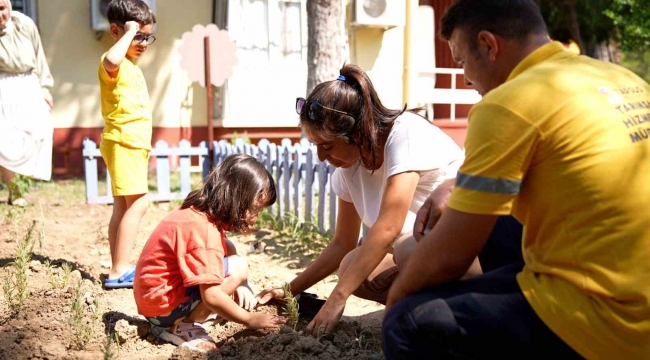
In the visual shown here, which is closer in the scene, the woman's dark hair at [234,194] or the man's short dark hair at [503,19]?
the man's short dark hair at [503,19]

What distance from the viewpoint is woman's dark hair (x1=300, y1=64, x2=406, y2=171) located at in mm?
2648

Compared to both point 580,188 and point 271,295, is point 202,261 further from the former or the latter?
point 580,188

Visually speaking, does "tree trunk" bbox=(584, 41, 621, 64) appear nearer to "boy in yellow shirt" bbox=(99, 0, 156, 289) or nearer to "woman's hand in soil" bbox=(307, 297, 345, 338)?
"boy in yellow shirt" bbox=(99, 0, 156, 289)

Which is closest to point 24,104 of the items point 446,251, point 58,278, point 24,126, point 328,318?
point 24,126

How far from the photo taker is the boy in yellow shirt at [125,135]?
377 centimetres

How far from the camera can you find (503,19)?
5.98 ft

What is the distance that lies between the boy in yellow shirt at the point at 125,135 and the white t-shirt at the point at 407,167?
1.36 m

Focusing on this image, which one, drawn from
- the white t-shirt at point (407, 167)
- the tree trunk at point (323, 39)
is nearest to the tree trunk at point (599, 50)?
the tree trunk at point (323, 39)

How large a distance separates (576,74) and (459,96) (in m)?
8.28

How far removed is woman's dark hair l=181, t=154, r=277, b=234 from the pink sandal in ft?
1.58

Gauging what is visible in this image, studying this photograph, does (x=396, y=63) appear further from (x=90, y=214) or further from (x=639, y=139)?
(x=639, y=139)

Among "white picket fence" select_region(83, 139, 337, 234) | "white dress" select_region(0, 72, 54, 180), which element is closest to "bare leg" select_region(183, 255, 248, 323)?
"white picket fence" select_region(83, 139, 337, 234)

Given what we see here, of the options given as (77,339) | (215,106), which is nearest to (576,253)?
(77,339)

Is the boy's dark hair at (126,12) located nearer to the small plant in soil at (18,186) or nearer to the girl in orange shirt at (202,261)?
the girl in orange shirt at (202,261)
